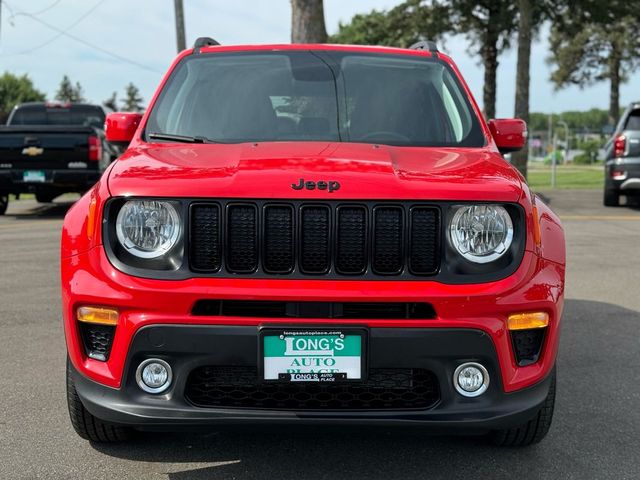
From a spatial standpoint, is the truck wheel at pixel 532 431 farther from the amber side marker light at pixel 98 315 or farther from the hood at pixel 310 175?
the amber side marker light at pixel 98 315

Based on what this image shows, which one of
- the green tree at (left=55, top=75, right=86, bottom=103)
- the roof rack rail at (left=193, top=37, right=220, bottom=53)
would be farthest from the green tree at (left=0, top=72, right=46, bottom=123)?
the roof rack rail at (left=193, top=37, right=220, bottom=53)

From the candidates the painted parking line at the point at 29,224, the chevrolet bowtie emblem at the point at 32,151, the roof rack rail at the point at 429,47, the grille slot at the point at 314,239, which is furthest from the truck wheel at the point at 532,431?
the chevrolet bowtie emblem at the point at 32,151

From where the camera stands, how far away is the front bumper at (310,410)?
279 centimetres

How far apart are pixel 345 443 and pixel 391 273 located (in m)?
0.93

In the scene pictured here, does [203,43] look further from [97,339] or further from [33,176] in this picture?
[33,176]

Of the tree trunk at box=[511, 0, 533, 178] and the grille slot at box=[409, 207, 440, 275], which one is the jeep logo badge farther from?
the tree trunk at box=[511, 0, 533, 178]

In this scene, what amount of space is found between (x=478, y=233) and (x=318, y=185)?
60 cm

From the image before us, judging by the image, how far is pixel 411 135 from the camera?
159 inches

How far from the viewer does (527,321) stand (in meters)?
2.94

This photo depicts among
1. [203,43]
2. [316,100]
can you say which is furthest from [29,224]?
[316,100]

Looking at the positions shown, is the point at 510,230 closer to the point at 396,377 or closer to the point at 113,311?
the point at 396,377

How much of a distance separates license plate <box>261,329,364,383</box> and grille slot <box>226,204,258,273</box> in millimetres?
284

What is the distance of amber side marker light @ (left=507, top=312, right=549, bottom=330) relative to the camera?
2904 millimetres

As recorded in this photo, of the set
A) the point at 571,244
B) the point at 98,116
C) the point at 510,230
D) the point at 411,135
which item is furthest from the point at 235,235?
the point at 98,116
